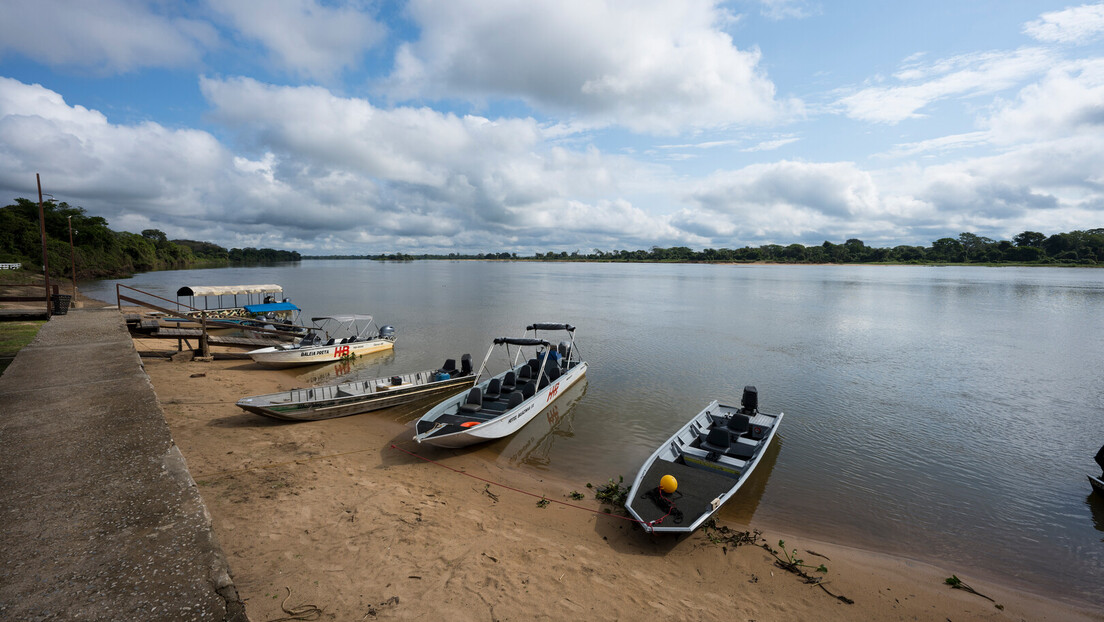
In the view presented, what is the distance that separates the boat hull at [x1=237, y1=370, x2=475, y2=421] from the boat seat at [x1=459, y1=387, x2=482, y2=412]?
12.0ft

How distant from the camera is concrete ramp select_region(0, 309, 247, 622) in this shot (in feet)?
10.5

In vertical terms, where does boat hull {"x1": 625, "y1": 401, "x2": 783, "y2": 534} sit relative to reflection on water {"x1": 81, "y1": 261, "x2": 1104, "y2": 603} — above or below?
→ above

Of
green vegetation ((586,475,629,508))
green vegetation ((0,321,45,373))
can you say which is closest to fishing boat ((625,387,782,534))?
green vegetation ((586,475,629,508))

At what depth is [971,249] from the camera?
157 meters

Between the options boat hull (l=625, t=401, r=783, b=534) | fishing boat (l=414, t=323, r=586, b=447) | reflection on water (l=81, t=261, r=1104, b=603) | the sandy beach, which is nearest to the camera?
the sandy beach

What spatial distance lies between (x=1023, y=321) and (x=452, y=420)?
176 ft

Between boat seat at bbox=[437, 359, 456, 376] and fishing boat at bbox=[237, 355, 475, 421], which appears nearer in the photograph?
fishing boat at bbox=[237, 355, 475, 421]

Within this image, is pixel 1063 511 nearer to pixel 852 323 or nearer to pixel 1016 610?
pixel 1016 610

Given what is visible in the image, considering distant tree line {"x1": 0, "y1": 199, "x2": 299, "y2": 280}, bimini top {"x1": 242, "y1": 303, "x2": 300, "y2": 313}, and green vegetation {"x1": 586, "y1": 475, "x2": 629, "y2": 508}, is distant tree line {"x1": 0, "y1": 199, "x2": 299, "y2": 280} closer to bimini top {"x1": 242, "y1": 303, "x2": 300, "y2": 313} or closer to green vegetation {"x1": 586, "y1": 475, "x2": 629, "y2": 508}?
bimini top {"x1": 242, "y1": 303, "x2": 300, "y2": 313}

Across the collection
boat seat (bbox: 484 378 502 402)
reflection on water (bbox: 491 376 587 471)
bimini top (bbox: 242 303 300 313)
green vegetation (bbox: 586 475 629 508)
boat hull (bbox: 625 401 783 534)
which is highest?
bimini top (bbox: 242 303 300 313)

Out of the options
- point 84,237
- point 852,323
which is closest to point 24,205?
point 84,237

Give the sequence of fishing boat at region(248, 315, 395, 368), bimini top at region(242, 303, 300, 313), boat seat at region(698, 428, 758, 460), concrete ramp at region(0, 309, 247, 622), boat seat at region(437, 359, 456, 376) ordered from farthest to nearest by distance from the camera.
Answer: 1. bimini top at region(242, 303, 300, 313)
2. fishing boat at region(248, 315, 395, 368)
3. boat seat at region(437, 359, 456, 376)
4. boat seat at region(698, 428, 758, 460)
5. concrete ramp at region(0, 309, 247, 622)

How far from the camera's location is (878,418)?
17609 mm

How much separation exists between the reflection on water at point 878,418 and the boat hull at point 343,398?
4845 millimetres
